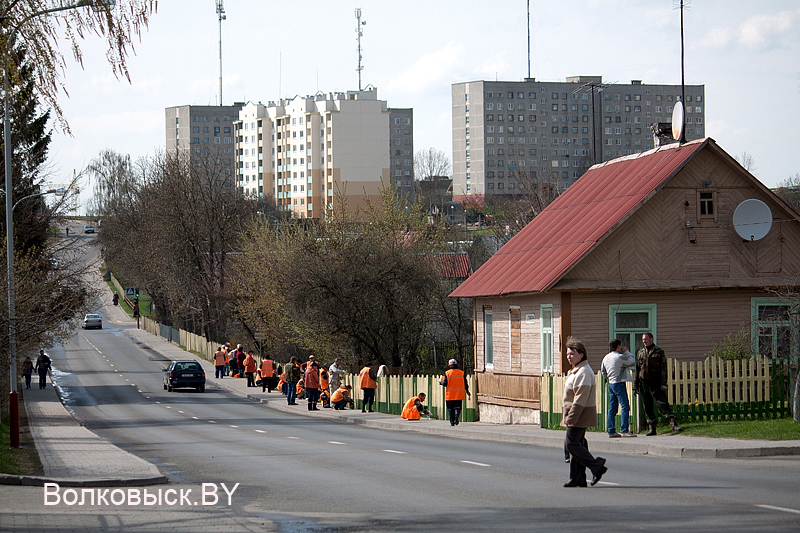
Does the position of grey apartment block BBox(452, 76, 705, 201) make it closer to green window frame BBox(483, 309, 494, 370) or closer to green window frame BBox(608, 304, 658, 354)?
green window frame BBox(483, 309, 494, 370)

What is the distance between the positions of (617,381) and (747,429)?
2515 millimetres

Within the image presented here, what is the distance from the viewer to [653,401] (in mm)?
19188

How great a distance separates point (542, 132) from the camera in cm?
18862

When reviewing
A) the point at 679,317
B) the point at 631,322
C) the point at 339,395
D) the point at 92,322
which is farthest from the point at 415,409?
the point at 92,322

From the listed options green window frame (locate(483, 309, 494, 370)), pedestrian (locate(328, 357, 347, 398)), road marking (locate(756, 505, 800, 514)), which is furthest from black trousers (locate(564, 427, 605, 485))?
pedestrian (locate(328, 357, 347, 398))

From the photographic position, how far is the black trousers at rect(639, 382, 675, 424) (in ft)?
61.6

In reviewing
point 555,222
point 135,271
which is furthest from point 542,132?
point 555,222

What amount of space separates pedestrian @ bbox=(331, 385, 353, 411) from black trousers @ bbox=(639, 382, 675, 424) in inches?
680

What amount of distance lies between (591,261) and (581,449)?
534 inches

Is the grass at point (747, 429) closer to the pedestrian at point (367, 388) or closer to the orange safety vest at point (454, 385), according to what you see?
the orange safety vest at point (454, 385)

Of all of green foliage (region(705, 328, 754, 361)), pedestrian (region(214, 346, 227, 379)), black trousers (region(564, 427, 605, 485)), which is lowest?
pedestrian (region(214, 346, 227, 379))

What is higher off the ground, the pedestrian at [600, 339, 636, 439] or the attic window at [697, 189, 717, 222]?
the attic window at [697, 189, 717, 222]

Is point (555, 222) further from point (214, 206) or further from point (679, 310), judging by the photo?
point (214, 206)

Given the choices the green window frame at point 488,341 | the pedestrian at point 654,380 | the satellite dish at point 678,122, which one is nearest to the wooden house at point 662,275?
the satellite dish at point 678,122
